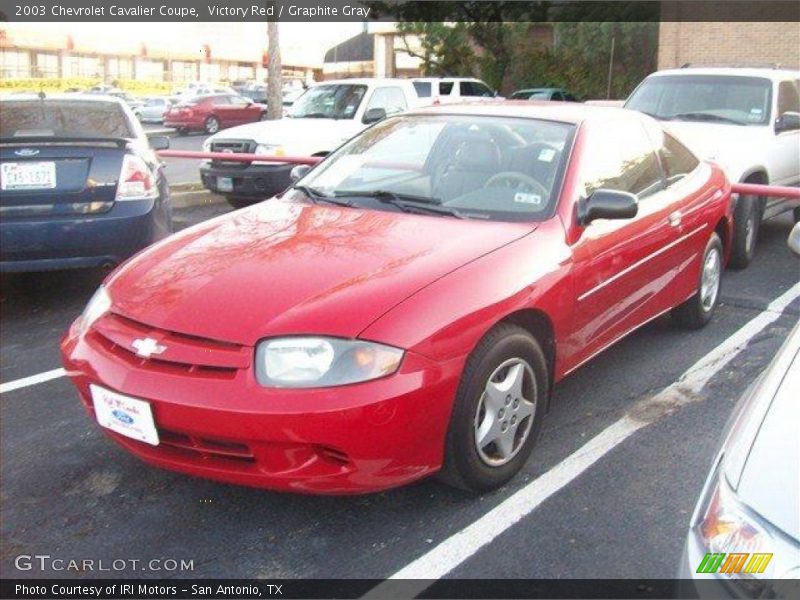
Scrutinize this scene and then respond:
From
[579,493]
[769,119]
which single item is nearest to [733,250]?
A: [769,119]

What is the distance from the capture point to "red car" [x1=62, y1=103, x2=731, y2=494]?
9.55 ft

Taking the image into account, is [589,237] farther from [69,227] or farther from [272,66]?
[272,66]

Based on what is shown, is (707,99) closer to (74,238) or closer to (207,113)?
(74,238)

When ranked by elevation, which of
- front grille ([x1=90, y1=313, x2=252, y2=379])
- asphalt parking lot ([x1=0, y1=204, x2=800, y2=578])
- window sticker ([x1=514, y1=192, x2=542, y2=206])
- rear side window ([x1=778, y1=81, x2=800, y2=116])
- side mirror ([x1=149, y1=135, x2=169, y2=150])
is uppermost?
rear side window ([x1=778, y1=81, x2=800, y2=116])

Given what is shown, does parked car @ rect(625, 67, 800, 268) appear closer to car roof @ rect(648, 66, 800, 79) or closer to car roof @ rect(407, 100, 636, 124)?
car roof @ rect(648, 66, 800, 79)

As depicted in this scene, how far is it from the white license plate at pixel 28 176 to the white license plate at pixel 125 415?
9.40 ft

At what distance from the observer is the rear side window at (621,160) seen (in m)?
4.21

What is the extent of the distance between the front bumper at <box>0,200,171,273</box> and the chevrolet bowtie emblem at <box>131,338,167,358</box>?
2.82m

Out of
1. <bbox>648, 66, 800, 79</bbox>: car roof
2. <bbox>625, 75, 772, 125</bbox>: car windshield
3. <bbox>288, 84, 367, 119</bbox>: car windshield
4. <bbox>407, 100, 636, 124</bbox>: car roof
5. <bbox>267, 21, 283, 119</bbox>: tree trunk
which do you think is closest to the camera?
<bbox>407, 100, 636, 124</bbox>: car roof

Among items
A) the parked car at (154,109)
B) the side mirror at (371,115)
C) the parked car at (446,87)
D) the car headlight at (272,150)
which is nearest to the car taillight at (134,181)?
the car headlight at (272,150)

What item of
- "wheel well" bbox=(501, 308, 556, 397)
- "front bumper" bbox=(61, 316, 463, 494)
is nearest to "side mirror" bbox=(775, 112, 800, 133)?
"wheel well" bbox=(501, 308, 556, 397)

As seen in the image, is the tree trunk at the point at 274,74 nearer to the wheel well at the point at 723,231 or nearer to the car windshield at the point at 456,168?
the wheel well at the point at 723,231

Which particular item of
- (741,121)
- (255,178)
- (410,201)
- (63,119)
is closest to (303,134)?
(255,178)

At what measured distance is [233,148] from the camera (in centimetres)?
1073
